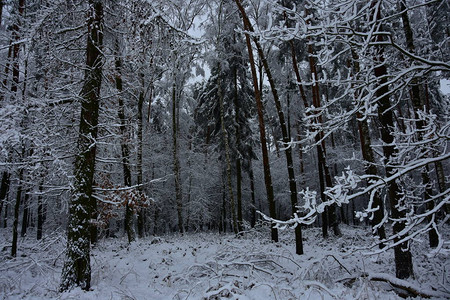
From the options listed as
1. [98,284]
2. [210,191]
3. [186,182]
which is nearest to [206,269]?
[98,284]

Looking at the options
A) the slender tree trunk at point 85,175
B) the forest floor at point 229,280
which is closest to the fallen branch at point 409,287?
the forest floor at point 229,280

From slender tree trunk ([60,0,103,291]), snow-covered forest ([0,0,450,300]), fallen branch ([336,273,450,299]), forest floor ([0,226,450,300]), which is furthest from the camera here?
slender tree trunk ([60,0,103,291])

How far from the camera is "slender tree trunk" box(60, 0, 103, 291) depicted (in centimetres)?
537

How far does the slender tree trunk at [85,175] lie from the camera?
17.6ft

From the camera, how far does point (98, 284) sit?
5.79 metres

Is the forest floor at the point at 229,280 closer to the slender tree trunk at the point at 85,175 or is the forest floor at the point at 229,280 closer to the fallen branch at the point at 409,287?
the fallen branch at the point at 409,287

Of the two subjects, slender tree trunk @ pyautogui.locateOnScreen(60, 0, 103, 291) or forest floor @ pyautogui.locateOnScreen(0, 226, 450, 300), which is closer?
forest floor @ pyautogui.locateOnScreen(0, 226, 450, 300)

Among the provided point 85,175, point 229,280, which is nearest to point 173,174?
point 85,175

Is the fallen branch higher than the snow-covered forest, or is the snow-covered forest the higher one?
the snow-covered forest

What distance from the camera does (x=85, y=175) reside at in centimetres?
576

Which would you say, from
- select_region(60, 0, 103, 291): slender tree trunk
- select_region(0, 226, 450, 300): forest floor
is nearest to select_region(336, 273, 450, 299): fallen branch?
select_region(0, 226, 450, 300): forest floor

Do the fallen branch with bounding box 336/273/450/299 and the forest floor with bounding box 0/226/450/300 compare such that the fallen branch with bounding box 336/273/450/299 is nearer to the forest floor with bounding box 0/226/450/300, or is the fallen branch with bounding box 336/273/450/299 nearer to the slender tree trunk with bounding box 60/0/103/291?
the forest floor with bounding box 0/226/450/300

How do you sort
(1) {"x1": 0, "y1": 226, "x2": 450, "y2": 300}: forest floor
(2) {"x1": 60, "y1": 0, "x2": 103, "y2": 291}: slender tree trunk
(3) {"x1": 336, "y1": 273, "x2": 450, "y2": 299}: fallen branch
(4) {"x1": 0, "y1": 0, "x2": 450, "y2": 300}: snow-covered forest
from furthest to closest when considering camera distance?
1. (2) {"x1": 60, "y1": 0, "x2": 103, "y2": 291}: slender tree trunk
2. (1) {"x1": 0, "y1": 226, "x2": 450, "y2": 300}: forest floor
3. (3) {"x1": 336, "y1": 273, "x2": 450, "y2": 299}: fallen branch
4. (4) {"x1": 0, "y1": 0, "x2": 450, "y2": 300}: snow-covered forest

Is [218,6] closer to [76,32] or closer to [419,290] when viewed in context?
[76,32]
